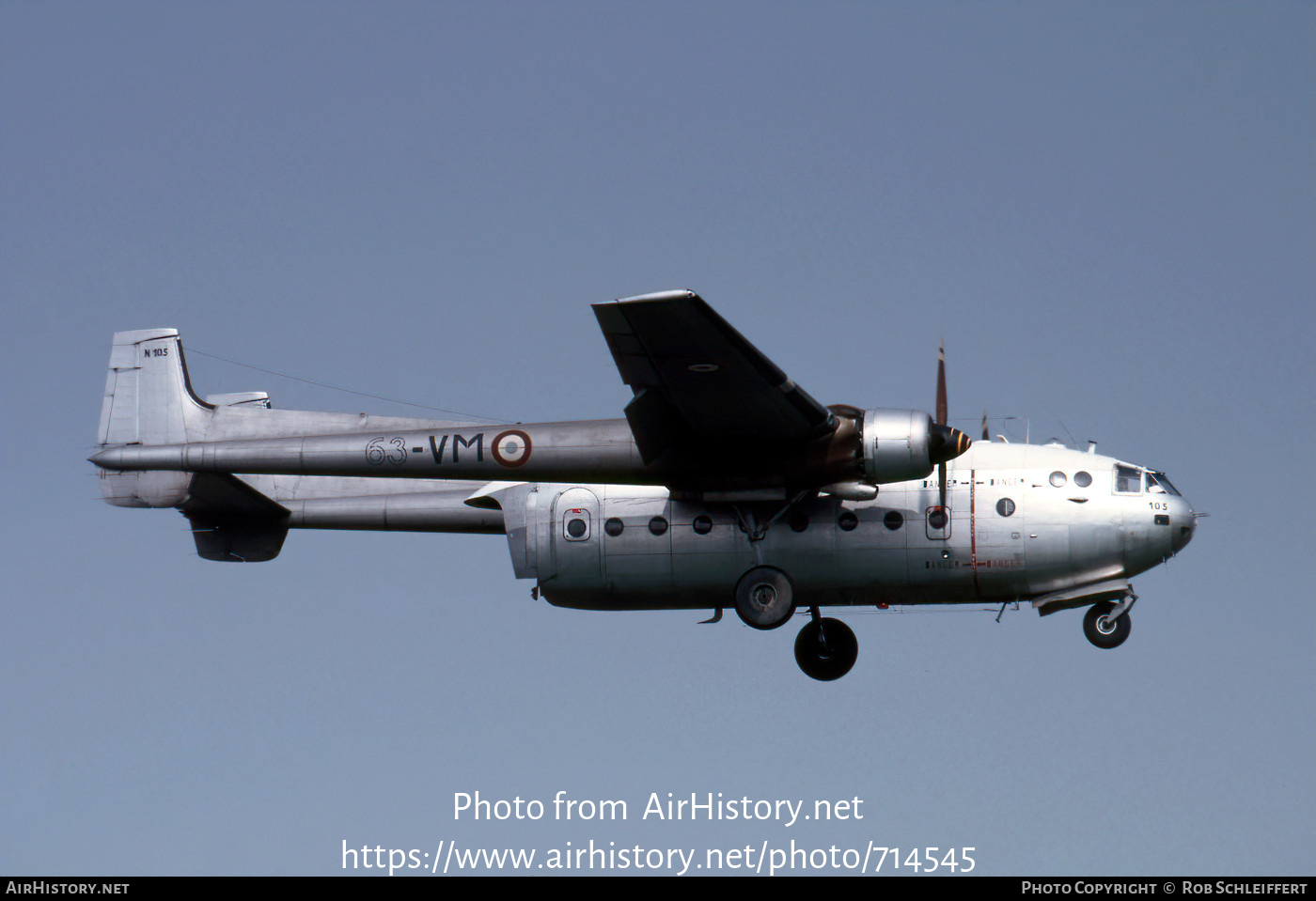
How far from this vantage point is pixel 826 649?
30203 millimetres

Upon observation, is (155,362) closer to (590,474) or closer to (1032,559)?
(590,474)

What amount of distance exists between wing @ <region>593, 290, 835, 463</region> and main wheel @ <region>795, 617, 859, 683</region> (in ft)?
14.1

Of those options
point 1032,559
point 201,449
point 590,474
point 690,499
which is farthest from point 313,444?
point 1032,559

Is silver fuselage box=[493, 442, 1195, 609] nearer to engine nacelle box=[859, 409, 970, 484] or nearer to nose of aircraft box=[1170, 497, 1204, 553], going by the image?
nose of aircraft box=[1170, 497, 1204, 553]

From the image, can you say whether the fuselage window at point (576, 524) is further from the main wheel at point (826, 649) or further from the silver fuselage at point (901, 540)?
the main wheel at point (826, 649)

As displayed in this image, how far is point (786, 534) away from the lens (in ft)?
92.9

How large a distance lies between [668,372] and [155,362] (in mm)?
12056

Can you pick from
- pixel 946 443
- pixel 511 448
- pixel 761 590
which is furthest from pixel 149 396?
pixel 946 443

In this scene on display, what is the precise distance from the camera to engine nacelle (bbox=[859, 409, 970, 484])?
87.4 feet

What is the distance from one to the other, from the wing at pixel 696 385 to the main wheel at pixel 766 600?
222cm

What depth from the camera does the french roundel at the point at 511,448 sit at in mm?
27469

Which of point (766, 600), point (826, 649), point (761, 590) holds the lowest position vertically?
point (826, 649)

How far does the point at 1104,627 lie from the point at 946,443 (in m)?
4.69

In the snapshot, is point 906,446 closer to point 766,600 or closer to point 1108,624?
point 766,600
